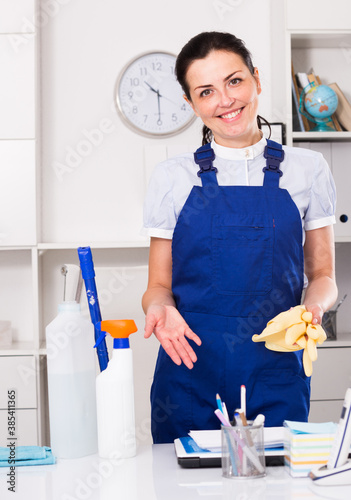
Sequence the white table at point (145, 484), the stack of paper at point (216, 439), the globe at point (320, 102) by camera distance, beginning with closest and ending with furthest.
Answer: the white table at point (145, 484) < the stack of paper at point (216, 439) < the globe at point (320, 102)

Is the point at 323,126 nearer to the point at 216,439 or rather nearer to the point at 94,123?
the point at 94,123

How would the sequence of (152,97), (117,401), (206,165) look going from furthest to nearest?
(152,97) → (206,165) → (117,401)

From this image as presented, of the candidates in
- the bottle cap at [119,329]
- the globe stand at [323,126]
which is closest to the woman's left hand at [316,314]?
the bottle cap at [119,329]

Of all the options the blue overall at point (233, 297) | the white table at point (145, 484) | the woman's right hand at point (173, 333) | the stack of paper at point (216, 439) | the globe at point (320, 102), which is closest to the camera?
the white table at point (145, 484)

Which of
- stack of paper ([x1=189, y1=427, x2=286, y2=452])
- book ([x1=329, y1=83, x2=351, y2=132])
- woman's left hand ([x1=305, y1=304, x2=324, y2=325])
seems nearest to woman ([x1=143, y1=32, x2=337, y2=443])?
woman's left hand ([x1=305, y1=304, x2=324, y2=325])

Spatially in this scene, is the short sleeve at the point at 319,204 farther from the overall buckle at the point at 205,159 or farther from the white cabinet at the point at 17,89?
the white cabinet at the point at 17,89

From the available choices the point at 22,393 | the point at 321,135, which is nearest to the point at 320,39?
the point at 321,135

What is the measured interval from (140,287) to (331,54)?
1.45 meters

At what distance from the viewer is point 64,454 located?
1188mm

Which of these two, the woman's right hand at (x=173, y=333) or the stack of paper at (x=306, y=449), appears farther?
the woman's right hand at (x=173, y=333)

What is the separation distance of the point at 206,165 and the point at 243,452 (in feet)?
2.50

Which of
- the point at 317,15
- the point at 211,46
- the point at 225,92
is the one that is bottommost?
the point at 225,92

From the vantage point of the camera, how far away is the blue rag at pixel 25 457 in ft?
3.79

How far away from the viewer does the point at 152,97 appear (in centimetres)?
308
